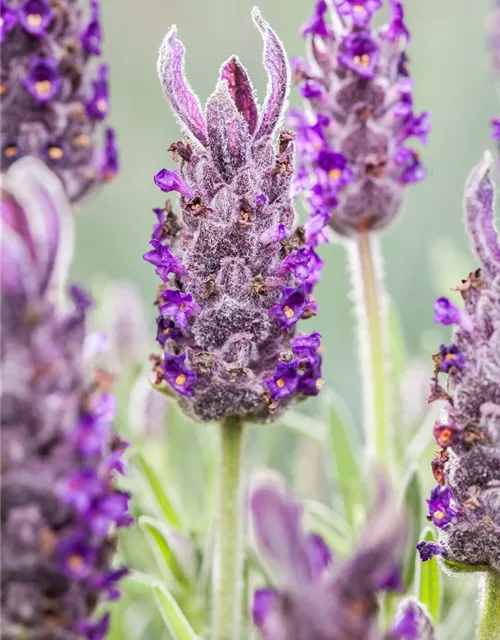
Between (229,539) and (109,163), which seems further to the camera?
(109,163)

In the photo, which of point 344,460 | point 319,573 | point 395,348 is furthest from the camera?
point 395,348

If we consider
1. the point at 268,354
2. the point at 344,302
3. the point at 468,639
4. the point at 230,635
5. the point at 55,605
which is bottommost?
the point at 468,639

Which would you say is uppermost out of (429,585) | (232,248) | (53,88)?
(53,88)

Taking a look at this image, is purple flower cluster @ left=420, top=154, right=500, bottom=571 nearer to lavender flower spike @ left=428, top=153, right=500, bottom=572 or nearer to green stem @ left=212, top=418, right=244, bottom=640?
lavender flower spike @ left=428, top=153, right=500, bottom=572

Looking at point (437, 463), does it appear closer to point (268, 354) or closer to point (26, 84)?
point (268, 354)

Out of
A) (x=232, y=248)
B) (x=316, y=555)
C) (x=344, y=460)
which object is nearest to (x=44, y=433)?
(x=316, y=555)

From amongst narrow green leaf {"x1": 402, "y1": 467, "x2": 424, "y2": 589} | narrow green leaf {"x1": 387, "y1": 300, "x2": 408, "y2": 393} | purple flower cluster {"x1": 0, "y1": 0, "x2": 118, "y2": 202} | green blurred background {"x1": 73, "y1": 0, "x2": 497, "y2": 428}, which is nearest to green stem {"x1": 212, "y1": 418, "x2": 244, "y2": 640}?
narrow green leaf {"x1": 402, "y1": 467, "x2": 424, "y2": 589}

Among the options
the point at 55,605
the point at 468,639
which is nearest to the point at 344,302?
the point at 468,639

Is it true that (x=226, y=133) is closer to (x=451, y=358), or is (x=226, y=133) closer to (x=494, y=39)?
(x=451, y=358)
